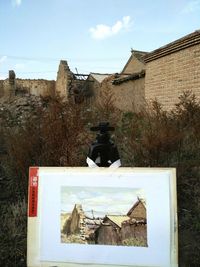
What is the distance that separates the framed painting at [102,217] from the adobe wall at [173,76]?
7.46 m

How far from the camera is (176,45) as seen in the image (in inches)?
423

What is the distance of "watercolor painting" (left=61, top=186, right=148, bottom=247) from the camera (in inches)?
101

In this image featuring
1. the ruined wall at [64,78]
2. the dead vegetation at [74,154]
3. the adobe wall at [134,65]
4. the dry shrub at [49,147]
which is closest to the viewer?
the dead vegetation at [74,154]

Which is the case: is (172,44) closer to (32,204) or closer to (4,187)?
(4,187)

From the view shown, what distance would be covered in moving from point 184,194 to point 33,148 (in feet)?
→ 6.59

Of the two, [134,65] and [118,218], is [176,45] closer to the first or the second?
[118,218]

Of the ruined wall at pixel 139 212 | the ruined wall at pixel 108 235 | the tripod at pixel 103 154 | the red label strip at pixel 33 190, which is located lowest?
the ruined wall at pixel 108 235

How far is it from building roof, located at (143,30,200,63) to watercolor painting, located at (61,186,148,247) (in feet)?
25.6

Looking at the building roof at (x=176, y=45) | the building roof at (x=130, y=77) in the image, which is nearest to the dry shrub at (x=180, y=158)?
the building roof at (x=176, y=45)

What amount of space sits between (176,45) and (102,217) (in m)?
8.97

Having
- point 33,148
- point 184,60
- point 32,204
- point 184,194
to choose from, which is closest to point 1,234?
point 32,204

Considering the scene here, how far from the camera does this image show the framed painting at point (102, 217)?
253cm

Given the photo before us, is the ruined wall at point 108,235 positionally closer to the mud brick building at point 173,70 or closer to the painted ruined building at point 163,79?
the painted ruined building at point 163,79

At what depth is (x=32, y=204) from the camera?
2707 millimetres
